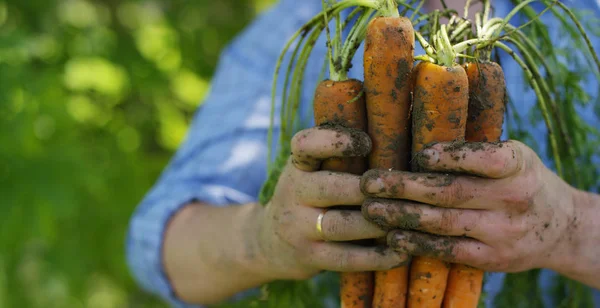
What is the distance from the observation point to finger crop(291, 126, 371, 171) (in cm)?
96

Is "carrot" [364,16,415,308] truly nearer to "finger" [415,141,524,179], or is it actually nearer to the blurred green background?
"finger" [415,141,524,179]

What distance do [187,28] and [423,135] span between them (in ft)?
6.56

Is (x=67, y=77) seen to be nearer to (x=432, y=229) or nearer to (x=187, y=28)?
(x=187, y=28)

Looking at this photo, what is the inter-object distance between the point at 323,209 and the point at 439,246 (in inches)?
8.1

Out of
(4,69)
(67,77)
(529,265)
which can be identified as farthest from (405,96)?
(67,77)

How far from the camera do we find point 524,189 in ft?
3.07

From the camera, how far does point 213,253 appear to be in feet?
4.67

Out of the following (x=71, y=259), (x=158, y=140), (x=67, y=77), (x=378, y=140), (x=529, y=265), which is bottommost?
(x=71, y=259)

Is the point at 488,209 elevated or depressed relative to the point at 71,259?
elevated

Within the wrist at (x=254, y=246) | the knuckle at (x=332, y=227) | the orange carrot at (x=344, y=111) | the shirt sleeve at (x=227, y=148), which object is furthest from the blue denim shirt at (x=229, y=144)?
the knuckle at (x=332, y=227)

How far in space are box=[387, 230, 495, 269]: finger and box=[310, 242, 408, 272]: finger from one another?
A: 0.11 ft

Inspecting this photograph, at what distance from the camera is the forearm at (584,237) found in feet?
3.48

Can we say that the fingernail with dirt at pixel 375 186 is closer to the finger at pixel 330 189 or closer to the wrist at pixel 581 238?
the finger at pixel 330 189

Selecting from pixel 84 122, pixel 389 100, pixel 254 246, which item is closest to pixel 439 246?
pixel 389 100
